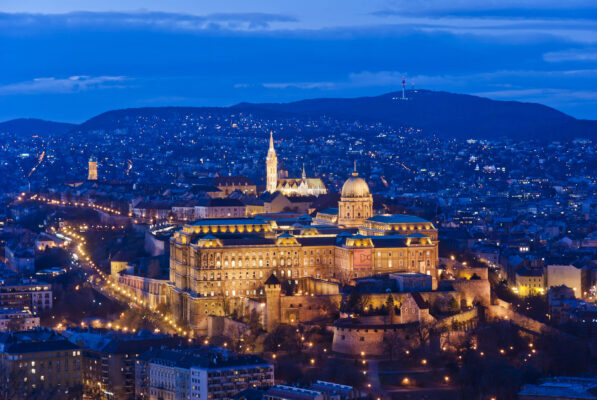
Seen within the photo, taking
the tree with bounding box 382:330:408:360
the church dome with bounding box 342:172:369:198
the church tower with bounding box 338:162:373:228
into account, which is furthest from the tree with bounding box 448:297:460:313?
the church dome with bounding box 342:172:369:198

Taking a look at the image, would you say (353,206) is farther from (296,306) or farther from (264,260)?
(296,306)

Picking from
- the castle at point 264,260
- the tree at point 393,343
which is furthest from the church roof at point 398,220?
the tree at point 393,343

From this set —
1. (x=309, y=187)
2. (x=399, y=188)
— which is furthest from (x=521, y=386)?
(x=399, y=188)

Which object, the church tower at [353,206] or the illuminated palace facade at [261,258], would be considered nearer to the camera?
the illuminated palace facade at [261,258]

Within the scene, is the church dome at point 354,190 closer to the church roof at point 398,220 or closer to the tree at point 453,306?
the church roof at point 398,220

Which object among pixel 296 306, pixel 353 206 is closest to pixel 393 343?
pixel 296 306
